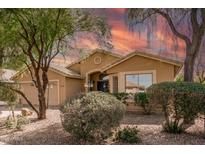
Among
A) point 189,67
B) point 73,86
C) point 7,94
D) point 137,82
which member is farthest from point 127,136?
point 73,86

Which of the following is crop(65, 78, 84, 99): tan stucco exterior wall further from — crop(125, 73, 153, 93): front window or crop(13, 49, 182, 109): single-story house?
crop(125, 73, 153, 93): front window

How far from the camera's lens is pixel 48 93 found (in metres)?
17.7

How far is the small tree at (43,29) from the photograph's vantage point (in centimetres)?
982

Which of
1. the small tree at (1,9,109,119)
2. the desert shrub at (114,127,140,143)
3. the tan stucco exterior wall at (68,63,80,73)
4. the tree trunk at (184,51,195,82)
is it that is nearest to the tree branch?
the tree trunk at (184,51,195,82)

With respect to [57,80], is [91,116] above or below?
below

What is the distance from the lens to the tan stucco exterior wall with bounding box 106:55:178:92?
14.2 meters

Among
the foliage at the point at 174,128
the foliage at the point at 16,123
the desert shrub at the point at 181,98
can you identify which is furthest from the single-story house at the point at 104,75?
the desert shrub at the point at 181,98

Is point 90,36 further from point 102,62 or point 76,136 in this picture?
point 102,62

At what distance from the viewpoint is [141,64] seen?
14.7m

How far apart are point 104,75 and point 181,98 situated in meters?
10.1

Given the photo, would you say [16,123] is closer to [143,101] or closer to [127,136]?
[127,136]

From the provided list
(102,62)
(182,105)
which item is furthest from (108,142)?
(102,62)

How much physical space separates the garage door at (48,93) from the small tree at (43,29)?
19.2 ft
